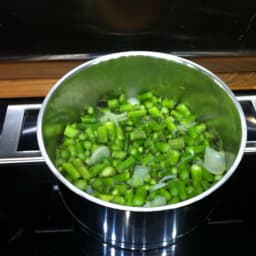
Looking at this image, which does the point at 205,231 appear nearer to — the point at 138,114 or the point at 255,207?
the point at 255,207

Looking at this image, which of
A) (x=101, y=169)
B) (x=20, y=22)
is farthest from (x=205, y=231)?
(x=20, y=22)

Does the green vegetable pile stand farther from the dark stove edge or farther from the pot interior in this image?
the dark stove edge

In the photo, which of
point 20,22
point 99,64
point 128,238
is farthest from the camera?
point 20,22

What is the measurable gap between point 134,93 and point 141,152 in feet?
0.54

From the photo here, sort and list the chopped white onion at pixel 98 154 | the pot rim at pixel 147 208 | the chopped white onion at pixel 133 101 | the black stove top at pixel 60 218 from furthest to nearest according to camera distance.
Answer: the chopped white onion at pixel 133 101 → the chopped white onion at pixel 98 154 → the black stove top at pixel 60 218 → the pot rim at pixel 147 208

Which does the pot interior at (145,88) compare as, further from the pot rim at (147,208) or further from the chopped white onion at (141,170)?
the chopped white onion at (141,170)

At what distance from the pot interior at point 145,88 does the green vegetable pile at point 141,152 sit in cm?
2

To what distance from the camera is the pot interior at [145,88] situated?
2.77ft

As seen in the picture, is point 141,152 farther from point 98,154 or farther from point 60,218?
point 60,218

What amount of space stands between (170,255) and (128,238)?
79 mm

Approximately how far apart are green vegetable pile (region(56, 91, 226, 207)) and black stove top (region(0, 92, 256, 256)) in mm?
49

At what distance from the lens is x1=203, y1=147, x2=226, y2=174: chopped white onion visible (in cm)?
85

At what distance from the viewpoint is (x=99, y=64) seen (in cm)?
89

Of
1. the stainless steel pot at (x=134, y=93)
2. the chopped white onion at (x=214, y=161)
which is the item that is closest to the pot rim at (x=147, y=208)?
the stainless steel pot at (x=134, y=93)
